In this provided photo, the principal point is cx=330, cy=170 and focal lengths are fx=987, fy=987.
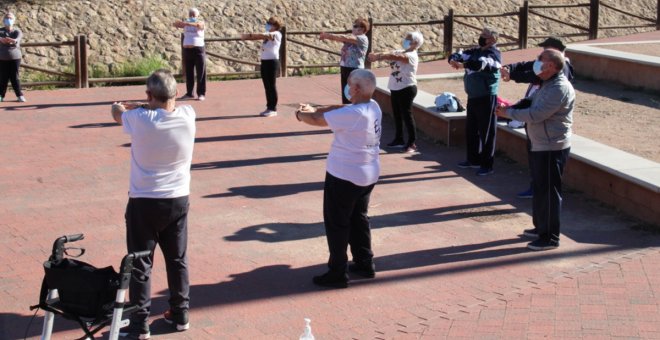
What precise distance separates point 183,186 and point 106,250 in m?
2.28

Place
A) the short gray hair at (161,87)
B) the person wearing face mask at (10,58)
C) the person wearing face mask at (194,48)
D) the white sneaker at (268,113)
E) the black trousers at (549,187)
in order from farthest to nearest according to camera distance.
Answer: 1. the person wearing face mask at (194,48)
2. the person wearing face mask at (10,58)
3. the white sneaker at (268,113)
4. the black trousers at (549,187)
5. the short gray hair at (161,87)

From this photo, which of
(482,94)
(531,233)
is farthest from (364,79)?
(482,94)

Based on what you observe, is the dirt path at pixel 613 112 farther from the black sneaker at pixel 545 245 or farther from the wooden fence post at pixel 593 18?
the wooden fence post at pixel 593 18

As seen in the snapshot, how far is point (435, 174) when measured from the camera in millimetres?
11570

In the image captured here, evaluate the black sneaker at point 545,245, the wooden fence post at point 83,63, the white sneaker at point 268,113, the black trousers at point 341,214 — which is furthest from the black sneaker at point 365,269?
the wooden fence post at point 83,63

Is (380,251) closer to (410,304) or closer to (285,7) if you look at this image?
A: (410,304)

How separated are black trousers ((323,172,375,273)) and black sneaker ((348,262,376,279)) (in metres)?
0.26

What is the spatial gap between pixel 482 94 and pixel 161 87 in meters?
5.64

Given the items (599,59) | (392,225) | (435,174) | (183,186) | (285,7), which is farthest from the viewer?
(285,7)

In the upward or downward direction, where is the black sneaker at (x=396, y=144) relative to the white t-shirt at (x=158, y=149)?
downward

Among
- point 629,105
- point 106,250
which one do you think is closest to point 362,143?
point 106,250

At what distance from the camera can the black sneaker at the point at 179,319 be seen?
266 inches

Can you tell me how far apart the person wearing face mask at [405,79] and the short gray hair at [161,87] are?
6121 millimetres

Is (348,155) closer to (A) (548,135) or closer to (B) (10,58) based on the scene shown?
(A) (548,135)
